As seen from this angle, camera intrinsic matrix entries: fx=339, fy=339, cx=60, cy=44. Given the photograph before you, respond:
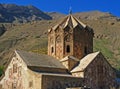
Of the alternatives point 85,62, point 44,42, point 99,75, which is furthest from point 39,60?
point 44,42

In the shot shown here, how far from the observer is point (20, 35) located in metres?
197

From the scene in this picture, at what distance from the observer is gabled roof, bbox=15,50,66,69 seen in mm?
45444

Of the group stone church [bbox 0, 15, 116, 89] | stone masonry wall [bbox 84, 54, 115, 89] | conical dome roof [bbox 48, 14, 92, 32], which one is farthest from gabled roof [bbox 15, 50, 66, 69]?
conical dome roof [bbox 48, 14, 92, 32]

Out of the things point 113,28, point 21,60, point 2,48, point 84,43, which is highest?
point 113,28

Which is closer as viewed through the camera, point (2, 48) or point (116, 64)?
point (116, 64)

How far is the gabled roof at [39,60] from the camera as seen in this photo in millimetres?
45444

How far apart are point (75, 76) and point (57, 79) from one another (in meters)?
3.72

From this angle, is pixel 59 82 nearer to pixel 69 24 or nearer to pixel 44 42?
pixel 69 24

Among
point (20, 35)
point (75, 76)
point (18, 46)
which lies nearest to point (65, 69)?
point (75, 76)

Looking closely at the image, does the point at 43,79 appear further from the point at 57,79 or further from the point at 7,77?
the point at 7,77

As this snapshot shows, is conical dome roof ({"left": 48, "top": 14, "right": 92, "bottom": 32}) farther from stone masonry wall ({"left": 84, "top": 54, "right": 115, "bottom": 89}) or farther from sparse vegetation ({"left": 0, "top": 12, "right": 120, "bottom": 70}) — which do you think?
sparse vegetation ({"left": 0, "top": 12, "right": 120, "bottom": 70})

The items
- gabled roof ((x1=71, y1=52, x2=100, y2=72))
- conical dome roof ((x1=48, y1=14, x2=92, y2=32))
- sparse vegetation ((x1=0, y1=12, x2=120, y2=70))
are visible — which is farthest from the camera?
sparse vegetation ((x1=0, y1=12, x2=120, y2=70))

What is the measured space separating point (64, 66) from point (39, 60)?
3.97 m

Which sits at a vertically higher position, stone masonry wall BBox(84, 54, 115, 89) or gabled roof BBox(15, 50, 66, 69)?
gabled roof BBox(15, 50, 66, 69)
